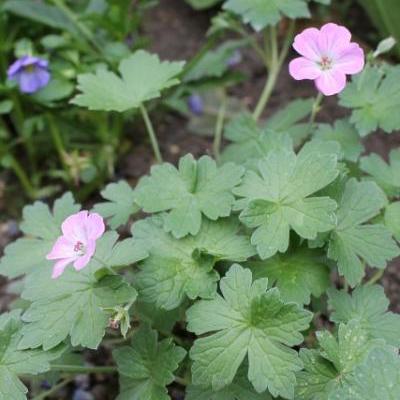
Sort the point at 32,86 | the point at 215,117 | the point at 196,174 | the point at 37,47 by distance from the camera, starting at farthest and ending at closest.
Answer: the point at 215,117, the point at 37,47, the point at 32,86, the point at 196,174

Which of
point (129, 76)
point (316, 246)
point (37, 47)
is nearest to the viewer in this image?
point (316, 246)

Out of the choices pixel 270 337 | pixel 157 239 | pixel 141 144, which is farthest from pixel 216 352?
pixel 141 144

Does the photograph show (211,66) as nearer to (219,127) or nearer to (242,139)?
(219,127)

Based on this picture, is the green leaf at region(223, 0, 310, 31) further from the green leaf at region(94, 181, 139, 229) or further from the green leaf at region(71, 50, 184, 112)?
the green leaf at region(94, 181, 139, 229)

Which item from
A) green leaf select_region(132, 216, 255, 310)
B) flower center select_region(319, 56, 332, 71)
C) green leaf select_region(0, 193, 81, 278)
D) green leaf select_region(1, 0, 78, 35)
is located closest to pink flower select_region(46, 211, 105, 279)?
green leaf select_region(132, 216, 255, 310)

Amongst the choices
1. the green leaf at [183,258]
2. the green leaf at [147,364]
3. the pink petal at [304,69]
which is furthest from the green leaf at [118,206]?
the pink petal at [304,69]

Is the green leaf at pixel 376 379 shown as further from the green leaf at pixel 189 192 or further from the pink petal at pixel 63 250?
the pink petal at pixel 63 250

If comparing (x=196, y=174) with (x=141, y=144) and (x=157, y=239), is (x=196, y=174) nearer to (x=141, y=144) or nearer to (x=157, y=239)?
A: (x=157, y=239)
